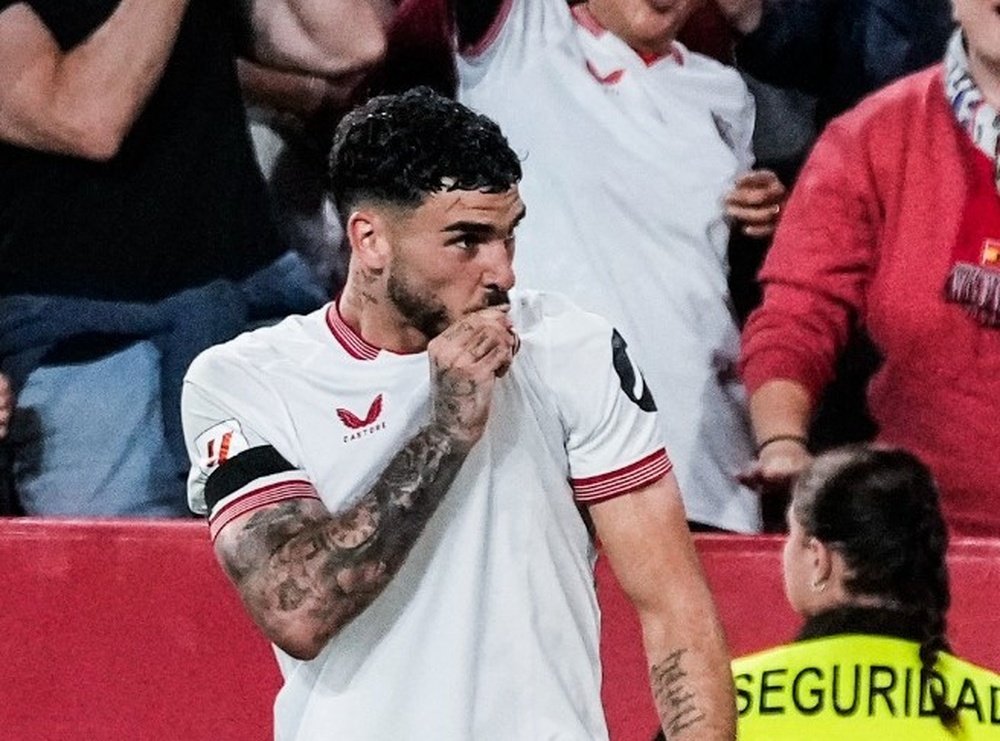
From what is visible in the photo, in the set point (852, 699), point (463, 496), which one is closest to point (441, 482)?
point (463, 496)

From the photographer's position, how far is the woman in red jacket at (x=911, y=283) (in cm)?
248

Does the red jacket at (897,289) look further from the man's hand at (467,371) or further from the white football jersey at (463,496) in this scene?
the man's hand at (467,371)

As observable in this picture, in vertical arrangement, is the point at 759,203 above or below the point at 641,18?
below

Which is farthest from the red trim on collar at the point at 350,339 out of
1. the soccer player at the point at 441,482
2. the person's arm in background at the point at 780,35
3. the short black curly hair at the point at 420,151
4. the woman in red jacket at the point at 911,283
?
the person's arm in background at the point at 780,35

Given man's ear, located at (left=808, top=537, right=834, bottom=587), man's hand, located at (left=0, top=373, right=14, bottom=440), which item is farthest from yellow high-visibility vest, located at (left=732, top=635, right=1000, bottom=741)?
man's hand, located at (left=0, top=373, right=14, bottom=440)

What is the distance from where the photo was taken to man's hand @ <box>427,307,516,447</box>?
1.65m

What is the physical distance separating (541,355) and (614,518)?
7.3 inches

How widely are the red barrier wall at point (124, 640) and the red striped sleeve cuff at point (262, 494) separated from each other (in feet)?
2.40

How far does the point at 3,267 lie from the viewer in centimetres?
263

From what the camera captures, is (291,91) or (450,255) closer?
(450,255)

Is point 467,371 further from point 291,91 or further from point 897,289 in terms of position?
point 291,91

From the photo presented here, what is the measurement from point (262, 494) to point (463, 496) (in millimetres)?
202

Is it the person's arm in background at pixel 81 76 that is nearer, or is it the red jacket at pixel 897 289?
the red jacket at pixel 897 289

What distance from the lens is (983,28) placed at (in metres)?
2.51
